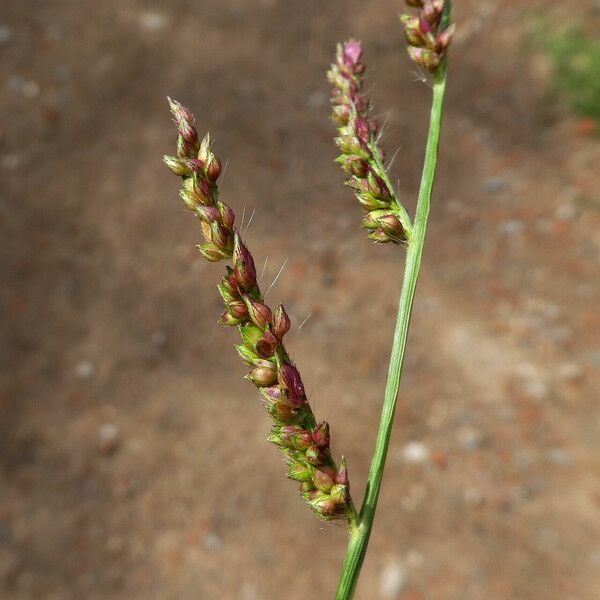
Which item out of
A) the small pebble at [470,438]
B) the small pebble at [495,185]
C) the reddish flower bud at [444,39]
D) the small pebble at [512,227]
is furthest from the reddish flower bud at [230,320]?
the small pebble at [495,185]

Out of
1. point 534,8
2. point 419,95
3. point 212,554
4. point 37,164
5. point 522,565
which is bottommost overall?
point 212,554

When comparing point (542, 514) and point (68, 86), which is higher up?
point (68, 86)

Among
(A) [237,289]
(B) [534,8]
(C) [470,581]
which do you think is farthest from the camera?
(B) [534,8]

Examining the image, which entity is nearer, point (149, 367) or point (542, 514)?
point (542, 514)

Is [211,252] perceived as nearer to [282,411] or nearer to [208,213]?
[208,213]

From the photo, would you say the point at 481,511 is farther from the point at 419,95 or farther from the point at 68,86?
the point at 68,86

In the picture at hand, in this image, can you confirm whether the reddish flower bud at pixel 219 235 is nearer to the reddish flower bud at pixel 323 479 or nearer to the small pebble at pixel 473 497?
the reddish flower bud at pixel 323 479

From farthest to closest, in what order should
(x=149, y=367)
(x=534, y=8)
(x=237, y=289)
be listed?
1. (x=534, y=8)
2. (x=149, y=367)
3. (x=237, y=289)

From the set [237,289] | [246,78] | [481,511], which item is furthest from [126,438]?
[237,289]
